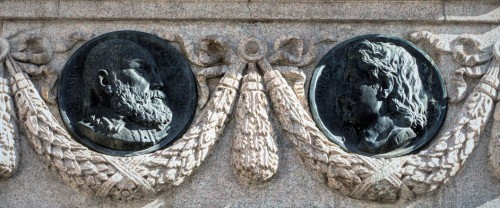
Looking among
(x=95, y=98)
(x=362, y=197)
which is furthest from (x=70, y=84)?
(x=362, y=197)

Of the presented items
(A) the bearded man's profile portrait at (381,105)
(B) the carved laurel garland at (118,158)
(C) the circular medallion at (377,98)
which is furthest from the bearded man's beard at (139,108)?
(A) the bearded man's profile portrait at (381,105)

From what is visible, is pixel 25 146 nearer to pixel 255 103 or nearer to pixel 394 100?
pixel 255 103

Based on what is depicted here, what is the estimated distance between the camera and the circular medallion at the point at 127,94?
1084cm

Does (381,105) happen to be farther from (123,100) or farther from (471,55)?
(123,100)

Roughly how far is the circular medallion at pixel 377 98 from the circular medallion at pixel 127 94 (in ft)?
3.55

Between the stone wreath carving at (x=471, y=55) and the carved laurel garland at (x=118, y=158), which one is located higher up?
the stone wreath carving at (x=471, y=55)

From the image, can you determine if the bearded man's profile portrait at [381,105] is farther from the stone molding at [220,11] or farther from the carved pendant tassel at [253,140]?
the carved pendant tassel at [253,140]

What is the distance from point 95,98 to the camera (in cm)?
1095

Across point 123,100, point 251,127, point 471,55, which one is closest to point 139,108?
point 123,100

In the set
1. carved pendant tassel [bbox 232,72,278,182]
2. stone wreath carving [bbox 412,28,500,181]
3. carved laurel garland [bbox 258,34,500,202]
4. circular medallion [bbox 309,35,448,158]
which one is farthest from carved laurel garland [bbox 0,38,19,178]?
stone wreath carving [bbox 412,28,500,181]

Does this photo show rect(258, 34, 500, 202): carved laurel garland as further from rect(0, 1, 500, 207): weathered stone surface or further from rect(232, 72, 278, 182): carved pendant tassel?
rect(232, 72, 278, 182): carved pendant tassel

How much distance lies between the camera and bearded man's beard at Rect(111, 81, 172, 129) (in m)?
10.8

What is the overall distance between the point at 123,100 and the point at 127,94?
64 millimetres

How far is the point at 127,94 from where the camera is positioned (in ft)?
35.7
